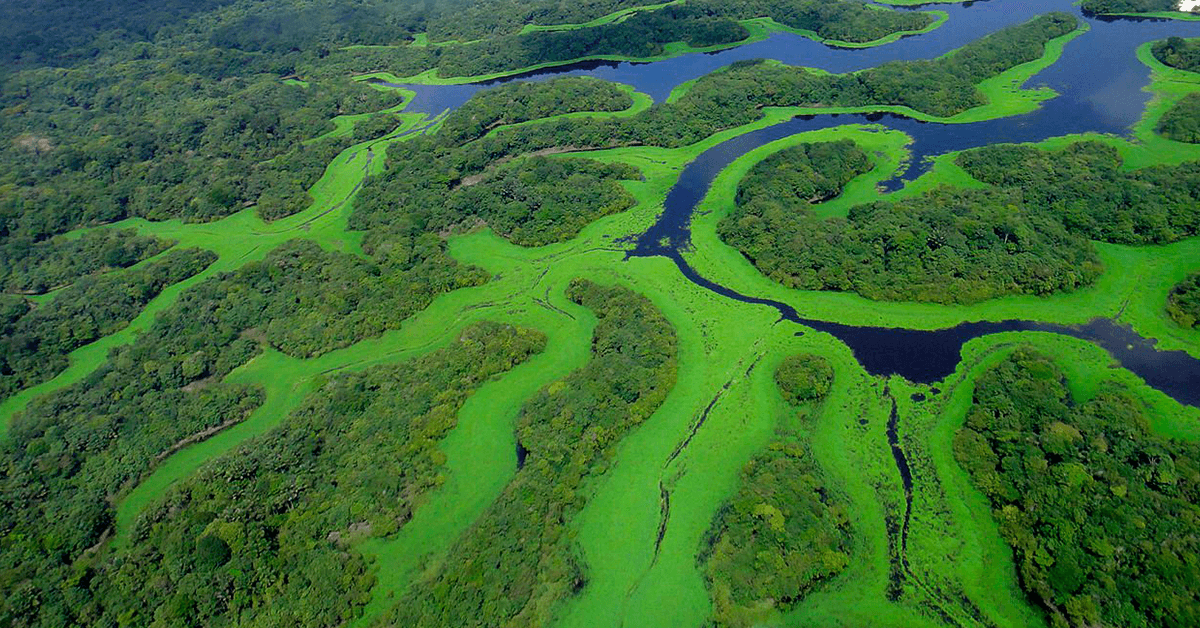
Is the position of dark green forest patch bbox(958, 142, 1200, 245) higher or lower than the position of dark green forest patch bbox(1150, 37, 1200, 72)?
lower

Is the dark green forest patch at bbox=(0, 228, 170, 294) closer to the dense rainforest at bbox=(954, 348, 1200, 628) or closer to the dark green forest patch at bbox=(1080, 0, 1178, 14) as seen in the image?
the dense rainforest at bbox=(954, 348, 1200, 628)

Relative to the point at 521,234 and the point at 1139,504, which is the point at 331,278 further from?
the point at 1139,504

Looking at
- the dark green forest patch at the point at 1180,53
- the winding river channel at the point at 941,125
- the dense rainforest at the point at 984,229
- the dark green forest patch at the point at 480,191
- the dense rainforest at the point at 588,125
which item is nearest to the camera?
the winding river channel at the point at 941,125

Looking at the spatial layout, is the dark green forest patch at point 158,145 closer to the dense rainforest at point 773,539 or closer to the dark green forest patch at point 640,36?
the dark green forest patch at point 640,36

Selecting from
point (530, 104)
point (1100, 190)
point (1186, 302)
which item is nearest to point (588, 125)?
point (530, 104)

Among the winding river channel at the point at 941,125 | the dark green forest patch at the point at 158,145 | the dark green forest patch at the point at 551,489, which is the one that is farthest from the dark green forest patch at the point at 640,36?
the dark green forest patch at the point at 551,489

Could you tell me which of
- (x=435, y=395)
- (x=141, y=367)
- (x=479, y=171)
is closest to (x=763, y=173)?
(x=479, y=171)

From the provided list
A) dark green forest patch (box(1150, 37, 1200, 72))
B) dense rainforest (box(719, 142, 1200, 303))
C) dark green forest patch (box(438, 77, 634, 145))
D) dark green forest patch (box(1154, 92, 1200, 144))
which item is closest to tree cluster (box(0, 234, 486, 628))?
dense rainforest (box(719, 142, 1200, 303))
